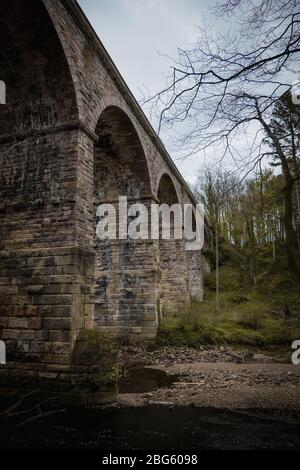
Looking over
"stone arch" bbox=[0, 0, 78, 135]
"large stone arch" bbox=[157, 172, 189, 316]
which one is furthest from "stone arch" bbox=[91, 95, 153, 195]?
"large stone arch" bbox=[157, 172, 189, 316]

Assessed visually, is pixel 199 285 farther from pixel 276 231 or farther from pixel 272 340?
pixel 272 340

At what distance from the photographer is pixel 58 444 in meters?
3.97

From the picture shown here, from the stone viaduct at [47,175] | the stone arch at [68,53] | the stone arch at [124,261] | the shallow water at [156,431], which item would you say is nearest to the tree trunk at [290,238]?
the shallow water at [156,431]

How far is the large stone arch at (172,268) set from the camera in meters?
15.8

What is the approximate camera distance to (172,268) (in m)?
16.1

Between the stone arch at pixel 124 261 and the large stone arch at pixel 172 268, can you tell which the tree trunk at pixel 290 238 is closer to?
the stone arch at pixel 124 261

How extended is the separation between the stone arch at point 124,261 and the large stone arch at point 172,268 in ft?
13.8

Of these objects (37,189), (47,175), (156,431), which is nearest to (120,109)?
(47,175)

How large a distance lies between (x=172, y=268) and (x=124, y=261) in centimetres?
492

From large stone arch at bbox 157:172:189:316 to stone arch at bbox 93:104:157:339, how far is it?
4203 millimetres

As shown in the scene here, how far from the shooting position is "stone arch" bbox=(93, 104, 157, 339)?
36.6 feet

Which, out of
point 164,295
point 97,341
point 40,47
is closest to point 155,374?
point 97,341
